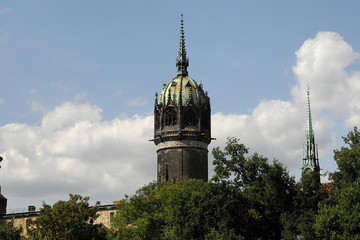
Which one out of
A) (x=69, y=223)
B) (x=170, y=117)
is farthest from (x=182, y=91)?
(x=69, y=223)

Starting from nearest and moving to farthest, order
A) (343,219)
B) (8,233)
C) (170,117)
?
(343,219), (8,233), (170,117)

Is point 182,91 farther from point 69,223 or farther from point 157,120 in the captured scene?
point 69,223

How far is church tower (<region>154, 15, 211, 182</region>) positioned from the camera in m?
102

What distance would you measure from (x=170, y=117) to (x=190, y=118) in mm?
3125

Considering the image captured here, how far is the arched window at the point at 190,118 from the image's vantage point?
103562 mm

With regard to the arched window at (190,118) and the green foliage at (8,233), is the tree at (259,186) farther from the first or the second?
the arched window at (190,118)

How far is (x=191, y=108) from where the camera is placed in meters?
104

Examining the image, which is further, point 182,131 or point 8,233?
point 182,131

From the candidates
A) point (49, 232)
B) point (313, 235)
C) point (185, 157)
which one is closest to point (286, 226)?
point (313, 235)

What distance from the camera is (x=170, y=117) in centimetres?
10431

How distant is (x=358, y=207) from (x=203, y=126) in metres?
48.2

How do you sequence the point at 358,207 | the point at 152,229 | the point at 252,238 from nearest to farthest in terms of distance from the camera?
the point at 358,207 < the point at 252,238 < the point at 152,229

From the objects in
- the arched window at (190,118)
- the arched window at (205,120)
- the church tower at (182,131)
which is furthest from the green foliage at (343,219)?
the arched window at (205,120)

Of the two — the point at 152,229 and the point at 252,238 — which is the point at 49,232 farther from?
the point at 252,238
